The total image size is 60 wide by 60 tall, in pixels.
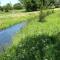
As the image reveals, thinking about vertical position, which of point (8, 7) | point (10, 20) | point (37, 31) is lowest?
point (8, 7)

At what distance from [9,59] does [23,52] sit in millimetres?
1207

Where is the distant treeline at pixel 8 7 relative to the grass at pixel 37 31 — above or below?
below

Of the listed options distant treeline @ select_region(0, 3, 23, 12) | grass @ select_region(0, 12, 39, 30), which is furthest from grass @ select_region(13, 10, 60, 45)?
distant treeline @ select_region(0, 3, 23, 12)

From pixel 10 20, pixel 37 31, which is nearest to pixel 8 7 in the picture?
pixel 10 20

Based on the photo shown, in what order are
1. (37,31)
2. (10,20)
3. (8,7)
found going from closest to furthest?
(37,31) → (10,20) → (8,7)

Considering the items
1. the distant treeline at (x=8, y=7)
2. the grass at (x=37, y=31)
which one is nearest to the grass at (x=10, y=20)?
the grass at (x=37, y=31)

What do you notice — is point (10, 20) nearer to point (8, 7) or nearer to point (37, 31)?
point (37, 31)

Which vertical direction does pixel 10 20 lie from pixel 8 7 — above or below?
above

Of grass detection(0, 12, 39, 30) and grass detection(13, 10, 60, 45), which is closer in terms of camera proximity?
grass detection(13, 10, 60, 45)

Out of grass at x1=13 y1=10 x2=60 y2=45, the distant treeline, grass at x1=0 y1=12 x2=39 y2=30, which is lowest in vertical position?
the distant treeline

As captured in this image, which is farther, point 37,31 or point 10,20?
point 10,20

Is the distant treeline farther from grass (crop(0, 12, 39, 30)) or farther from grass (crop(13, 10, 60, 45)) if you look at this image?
grass (crop(13, 10, 60, 45))

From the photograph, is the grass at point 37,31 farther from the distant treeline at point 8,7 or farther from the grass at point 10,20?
the distant treeline at point 8,7

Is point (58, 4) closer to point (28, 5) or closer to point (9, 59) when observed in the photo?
point (28, 5)
